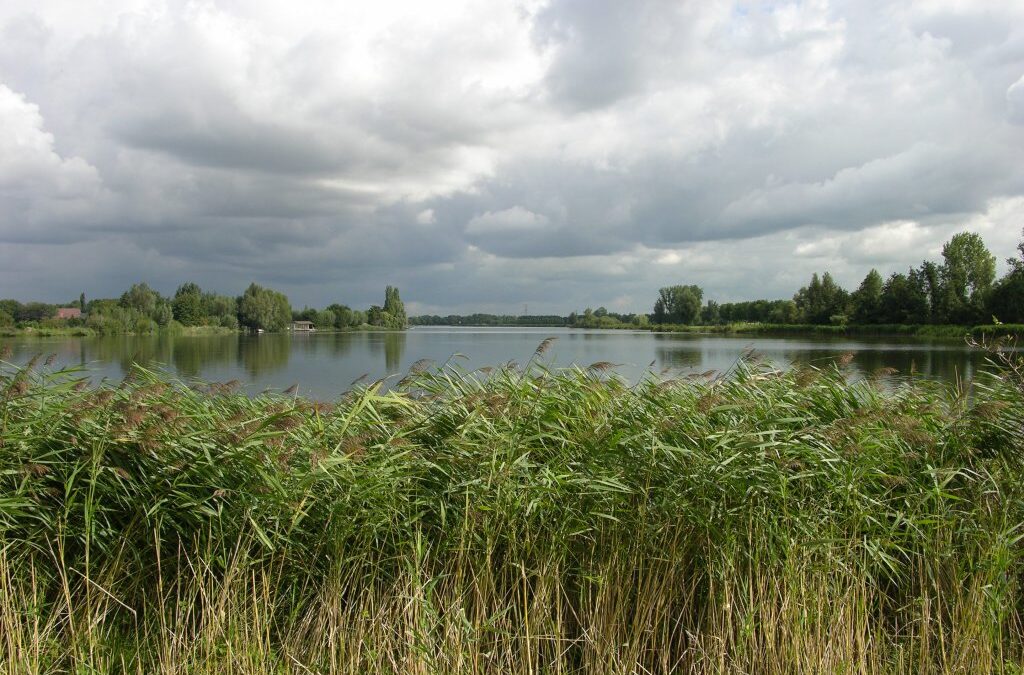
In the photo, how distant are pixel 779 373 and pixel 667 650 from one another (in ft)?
10.8

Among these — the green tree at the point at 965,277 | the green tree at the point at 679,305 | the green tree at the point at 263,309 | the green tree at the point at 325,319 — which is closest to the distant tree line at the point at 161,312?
the green tree at the point at 263,309

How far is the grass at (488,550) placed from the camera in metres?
4.10

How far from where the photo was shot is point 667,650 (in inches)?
169

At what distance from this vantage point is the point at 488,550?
13.8ft

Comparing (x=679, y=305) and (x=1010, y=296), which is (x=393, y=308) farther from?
(x=1010, y=296)

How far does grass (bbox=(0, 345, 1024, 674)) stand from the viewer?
161 inches

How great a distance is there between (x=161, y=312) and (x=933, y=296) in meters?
90.9

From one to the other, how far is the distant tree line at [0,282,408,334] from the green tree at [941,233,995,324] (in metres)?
86.2

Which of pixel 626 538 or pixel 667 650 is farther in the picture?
pixel 626 538

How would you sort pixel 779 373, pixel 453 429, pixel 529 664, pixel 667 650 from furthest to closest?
1. pixel 779 373
2. pixel 453 429
3. pixel 667 650
4. pixel 529 664

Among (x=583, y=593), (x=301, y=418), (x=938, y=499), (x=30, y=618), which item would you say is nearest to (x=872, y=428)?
(x=938, y=499)

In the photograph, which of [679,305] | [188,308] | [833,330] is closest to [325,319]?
[188,308]

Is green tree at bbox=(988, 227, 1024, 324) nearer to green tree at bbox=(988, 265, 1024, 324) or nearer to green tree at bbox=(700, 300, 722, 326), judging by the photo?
green tree at bbox=(988, 265, 1024, 324)

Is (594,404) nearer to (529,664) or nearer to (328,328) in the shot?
(529,664)
